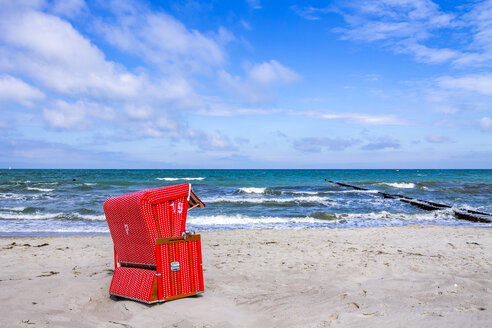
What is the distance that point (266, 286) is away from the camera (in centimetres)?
698

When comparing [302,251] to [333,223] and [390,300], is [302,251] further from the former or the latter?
[333,223]

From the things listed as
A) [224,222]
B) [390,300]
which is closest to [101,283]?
[390,300]

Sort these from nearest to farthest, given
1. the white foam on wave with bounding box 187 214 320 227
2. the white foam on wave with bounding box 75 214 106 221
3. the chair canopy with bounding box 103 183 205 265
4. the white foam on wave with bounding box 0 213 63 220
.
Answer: the chair canopy with bounding box 103 183 205 265 → the white foam on wave with bounding box 187 214 320 227 → the white foam on wave with bounding box 75 214 106 221 → the white foam on wave with bounding box 0 213 63 220

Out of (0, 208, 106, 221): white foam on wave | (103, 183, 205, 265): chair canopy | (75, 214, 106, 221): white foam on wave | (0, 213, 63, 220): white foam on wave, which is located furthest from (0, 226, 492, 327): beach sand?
(0, 213, 63, 220): white foam on wave

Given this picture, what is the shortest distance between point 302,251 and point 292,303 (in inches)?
167

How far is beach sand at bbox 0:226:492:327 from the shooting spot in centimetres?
524

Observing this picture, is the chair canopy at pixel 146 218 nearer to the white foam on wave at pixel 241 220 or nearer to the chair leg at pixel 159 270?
the chair leg at pixel 159 270

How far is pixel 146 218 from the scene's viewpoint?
5.58m

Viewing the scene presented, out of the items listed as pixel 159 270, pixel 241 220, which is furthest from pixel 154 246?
pixel 241 220

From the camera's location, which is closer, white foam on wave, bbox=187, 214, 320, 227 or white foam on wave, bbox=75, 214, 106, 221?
white foam on wave, bbox=187, 214, 320, 227

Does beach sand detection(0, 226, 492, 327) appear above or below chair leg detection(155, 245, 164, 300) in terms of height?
below

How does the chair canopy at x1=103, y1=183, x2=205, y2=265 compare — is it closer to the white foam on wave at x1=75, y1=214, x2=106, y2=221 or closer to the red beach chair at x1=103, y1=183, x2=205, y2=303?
the red beach chair at x1=103, y1=183, x2=205, y2=303

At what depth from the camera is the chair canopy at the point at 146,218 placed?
560 centimetres

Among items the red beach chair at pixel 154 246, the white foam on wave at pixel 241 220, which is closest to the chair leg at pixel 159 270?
the red beach chair at pixel 154 246
